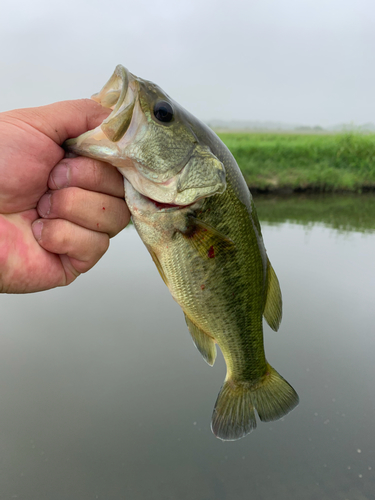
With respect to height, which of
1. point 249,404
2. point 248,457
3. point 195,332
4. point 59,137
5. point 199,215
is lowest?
point 248,457

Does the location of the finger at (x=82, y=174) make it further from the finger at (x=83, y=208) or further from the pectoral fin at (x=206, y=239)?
the pectoral fin at (x=206, y=239)

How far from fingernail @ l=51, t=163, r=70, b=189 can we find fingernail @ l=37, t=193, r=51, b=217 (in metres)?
0.09

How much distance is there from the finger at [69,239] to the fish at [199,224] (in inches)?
11.3

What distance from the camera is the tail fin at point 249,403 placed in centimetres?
186

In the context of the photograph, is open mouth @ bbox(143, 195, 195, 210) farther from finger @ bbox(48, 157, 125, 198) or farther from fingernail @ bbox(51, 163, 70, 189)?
fingernail @ bbox(51, 163, 70, 189)

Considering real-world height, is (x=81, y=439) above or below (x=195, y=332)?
below

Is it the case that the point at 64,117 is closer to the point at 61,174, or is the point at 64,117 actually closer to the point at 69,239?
the point at 61,174

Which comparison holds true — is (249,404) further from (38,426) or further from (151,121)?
(38,426)

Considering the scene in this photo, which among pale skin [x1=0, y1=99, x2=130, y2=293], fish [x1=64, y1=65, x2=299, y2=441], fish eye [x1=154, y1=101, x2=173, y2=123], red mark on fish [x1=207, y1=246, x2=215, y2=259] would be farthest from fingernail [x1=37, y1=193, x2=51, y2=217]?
red mark on fish [x1=207, y1=246, x2=215, y2=259]

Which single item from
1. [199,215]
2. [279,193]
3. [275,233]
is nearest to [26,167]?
[199,215]

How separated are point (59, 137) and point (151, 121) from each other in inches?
17.0

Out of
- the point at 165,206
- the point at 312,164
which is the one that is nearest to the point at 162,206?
the point at 165,206

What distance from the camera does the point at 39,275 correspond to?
1548 millimetres

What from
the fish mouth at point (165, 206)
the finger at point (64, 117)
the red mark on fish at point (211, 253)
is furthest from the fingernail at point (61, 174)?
the red mark on fish at point (211, 253)
